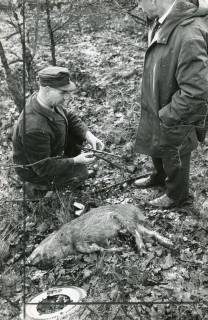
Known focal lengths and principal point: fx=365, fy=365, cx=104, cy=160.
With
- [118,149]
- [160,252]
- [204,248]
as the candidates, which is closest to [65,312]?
[160,252]

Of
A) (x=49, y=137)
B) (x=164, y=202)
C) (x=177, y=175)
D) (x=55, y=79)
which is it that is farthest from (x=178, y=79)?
(x=49, y=137)

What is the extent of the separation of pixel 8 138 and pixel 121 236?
414 centimetres

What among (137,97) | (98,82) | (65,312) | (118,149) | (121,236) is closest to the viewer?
(65,312)

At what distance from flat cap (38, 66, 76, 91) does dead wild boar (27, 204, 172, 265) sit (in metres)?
1.50

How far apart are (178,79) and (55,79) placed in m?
1.45

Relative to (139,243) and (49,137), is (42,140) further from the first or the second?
(139,243)

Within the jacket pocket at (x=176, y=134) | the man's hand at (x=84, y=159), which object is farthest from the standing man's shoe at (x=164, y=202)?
the man's hand at (x=84, y=159)

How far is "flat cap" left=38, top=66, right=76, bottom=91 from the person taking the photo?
4.14 meters

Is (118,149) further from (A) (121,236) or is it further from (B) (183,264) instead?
(B) (183,264)

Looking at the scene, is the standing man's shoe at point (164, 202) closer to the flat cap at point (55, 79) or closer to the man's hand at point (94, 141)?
the man's hand at point (94, 141)

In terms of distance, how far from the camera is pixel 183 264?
144 inches

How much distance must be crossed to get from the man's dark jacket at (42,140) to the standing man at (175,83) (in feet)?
3.61

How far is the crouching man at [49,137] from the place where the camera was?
4.27 metres

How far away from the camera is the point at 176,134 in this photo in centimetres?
376
